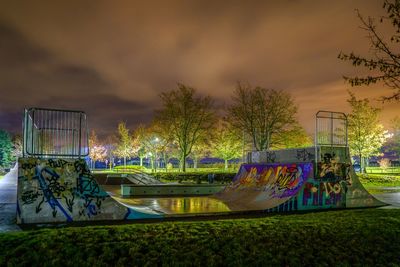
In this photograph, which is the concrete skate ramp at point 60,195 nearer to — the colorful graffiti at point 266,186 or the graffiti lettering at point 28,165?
the graffiti lettering at point 28,165

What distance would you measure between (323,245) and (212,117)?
41.7 meters

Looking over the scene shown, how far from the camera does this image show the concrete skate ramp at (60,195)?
10820 mm

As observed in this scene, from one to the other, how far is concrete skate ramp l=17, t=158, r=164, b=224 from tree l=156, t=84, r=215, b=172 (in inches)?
1385

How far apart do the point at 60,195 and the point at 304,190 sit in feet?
31.5

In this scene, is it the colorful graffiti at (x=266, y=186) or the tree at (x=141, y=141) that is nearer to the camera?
the colorful graffiti at (x=266, y=186)

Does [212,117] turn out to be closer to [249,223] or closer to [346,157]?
[346,157]

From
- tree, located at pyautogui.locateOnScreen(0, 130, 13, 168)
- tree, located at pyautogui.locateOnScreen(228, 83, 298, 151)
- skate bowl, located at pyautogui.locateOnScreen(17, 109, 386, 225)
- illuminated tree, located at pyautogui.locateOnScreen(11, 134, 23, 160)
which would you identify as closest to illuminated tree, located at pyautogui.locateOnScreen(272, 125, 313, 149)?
tree, located at pyautogui.locateOnScreen(228, 83, 298, 151)

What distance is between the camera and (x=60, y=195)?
11.1 metres

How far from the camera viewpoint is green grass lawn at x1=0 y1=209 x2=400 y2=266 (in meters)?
6.70

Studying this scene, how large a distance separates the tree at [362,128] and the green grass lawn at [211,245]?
41.4 m

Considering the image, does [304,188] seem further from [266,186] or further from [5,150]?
[5,150]

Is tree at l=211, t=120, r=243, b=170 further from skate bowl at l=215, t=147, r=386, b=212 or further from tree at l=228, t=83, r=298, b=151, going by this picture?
skate bowl at l=215, t=147, r=386, b=212

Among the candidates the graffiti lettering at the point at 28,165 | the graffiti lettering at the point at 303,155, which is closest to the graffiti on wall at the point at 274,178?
the graffiti lettering at the point at 303,155

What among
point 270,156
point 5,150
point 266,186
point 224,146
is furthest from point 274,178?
point 5,150
